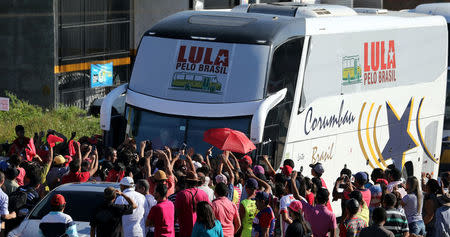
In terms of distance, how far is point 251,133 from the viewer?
54.2 feet

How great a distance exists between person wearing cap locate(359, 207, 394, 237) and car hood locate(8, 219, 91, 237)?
369 centimetres

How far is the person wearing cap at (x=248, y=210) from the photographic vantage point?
12.6 m

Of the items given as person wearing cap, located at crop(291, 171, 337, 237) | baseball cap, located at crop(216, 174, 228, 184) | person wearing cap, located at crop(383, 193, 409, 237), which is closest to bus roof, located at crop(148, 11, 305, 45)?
baseball cap, located at crop(216, 174, 228, 184)

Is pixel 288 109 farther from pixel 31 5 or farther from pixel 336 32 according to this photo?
pixel 31 5

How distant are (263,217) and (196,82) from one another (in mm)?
5681

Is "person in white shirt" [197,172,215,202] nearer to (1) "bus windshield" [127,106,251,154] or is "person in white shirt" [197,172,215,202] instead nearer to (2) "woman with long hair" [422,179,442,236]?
(2) "woman with long hair" [422,179,442,236]

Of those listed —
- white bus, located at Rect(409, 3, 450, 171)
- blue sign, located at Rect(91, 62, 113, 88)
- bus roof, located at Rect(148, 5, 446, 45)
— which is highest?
bus roof, located at Rect(148, 5, 446, 45)

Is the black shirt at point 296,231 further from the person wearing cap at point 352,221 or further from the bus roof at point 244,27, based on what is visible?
the bus roof at point 244,27

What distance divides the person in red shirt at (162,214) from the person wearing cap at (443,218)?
4379 millimetres

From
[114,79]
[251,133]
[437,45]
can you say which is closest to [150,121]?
[251,133]

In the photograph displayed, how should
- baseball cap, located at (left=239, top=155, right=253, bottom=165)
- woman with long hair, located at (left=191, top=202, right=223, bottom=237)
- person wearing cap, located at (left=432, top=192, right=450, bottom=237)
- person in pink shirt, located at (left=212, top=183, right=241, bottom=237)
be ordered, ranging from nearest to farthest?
woman with long hair, located at (left=191, top=202, right=223, bottom=237) → person in pink shirt, located at (left=212, top=183, right=241, bottom=237) → person wearing cap, located at (left=432, top=192, right=450, bottom=237) → baseball cap, located at (left=239, top=155, right=253, bottom=165)

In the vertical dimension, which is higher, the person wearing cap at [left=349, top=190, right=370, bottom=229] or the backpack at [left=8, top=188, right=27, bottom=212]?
the person wearing cap at [left=349, top=190, right=370, bottom=229]

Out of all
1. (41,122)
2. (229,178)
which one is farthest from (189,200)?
(41,122)

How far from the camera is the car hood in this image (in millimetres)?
12195
